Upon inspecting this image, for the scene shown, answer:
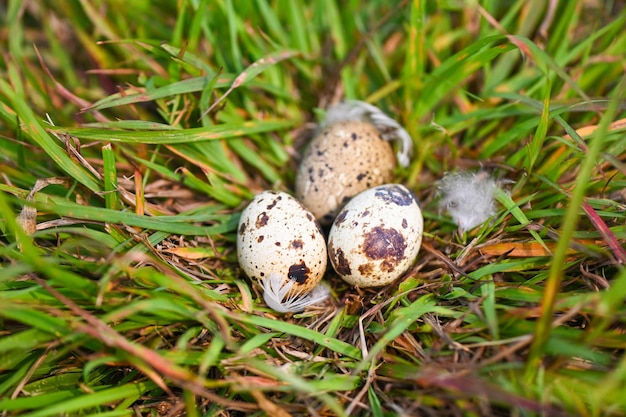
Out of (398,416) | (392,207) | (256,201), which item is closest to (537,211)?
(392,207)

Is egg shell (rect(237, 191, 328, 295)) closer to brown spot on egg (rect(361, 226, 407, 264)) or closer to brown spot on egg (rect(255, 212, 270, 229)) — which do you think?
brown spot on egg (rect(255, 212, 270, 229))

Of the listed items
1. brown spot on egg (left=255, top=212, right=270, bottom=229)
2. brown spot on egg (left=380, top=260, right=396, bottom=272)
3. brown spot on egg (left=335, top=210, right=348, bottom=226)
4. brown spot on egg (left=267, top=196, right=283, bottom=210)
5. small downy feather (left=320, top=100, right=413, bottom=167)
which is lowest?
brown spot on egg (left=380, top=260, right=396, bottom=272)

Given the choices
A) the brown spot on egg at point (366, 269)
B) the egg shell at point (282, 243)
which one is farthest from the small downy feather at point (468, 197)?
the egg shell at point (282, 243)

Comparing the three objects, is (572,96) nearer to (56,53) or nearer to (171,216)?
(171,216)

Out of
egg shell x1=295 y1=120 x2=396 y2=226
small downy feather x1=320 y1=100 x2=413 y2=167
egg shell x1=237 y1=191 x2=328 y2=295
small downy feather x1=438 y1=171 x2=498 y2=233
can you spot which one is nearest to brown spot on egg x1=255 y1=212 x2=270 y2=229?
egg shell x1=237 y1=191 x2=328 y2=295

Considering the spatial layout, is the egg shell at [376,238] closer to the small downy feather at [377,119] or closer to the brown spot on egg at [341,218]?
the brown spot on egg at [341,218]

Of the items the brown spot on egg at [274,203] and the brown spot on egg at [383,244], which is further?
the brown spot on egg at [274,203]
